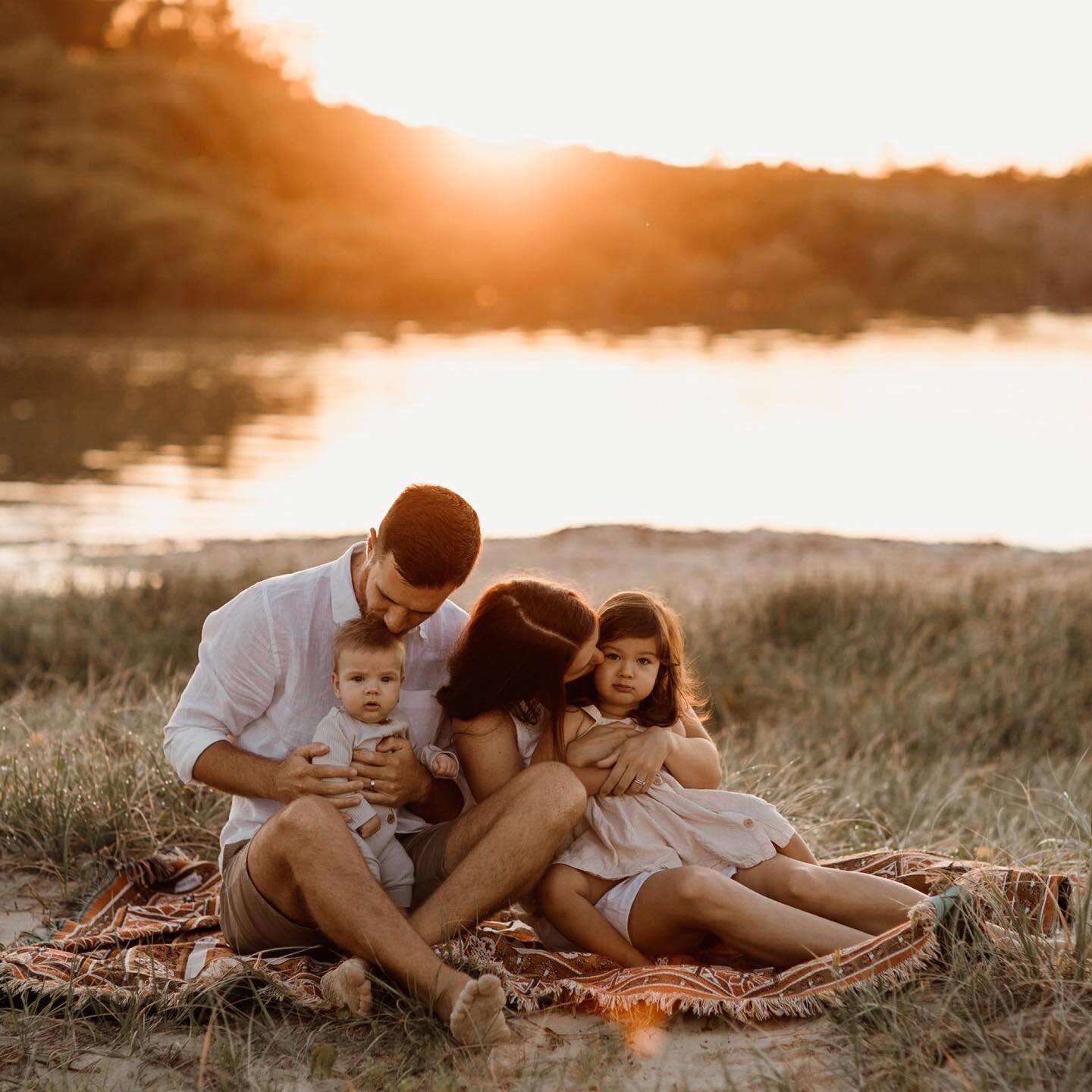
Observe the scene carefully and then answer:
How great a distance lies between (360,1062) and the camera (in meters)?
3.39

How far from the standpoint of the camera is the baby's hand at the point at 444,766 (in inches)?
151

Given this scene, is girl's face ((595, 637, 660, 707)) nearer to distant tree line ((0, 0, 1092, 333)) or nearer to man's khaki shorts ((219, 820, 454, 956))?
man's khaki shorts ((219, 820, 454, 956))

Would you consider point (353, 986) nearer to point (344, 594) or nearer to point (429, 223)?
point (344, 594)

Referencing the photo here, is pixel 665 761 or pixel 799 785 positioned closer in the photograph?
pixel 665 761

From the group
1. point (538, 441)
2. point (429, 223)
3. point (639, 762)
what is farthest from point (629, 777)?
point (429, 223)

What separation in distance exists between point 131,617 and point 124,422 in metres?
15.8

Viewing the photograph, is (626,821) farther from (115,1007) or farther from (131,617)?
(131,617)

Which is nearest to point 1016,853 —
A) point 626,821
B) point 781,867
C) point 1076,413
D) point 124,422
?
point 781,867

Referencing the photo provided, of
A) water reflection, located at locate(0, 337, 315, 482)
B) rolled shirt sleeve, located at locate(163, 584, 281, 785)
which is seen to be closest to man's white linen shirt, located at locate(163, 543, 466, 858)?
rolled shirt sleeve, located at locate(163, 584, 281, 785)

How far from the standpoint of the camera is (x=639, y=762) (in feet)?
12.6

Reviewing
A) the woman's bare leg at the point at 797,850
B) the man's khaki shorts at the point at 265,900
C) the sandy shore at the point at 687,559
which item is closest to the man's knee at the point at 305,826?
the man's khaki shorts at the point at 265,900

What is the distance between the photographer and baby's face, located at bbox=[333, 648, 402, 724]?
3.63 metres

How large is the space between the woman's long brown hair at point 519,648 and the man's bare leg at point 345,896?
526 millimetres

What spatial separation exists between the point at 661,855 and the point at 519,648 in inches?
28.7
